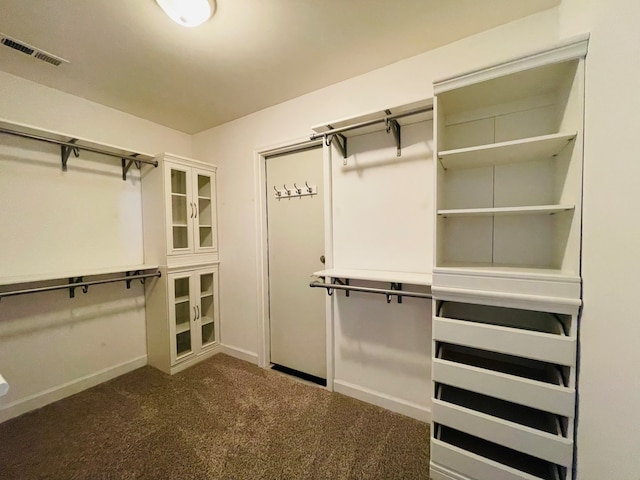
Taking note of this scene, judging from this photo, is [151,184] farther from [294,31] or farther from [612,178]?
[612,178]

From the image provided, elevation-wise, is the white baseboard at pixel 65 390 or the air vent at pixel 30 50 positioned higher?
the air vent at pixel 30 50

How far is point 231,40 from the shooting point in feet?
5.32

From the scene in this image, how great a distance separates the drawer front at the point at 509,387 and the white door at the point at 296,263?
1.18 meters

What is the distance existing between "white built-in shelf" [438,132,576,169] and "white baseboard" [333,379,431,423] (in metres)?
1.68

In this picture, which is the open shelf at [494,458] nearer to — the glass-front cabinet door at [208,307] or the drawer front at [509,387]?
the drawer front at [509,387]

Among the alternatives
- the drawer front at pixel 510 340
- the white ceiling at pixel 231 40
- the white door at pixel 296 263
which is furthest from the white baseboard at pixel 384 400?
the white ceiling at pixel 231 40

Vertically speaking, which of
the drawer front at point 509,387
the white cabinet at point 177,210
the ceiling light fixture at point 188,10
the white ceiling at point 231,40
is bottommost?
the drawer front at point 509,387

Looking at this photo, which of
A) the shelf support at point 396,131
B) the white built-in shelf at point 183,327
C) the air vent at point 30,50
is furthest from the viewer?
the white built-in shelf at point 183,327

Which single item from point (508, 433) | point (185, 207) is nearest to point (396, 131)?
point (508, 433)

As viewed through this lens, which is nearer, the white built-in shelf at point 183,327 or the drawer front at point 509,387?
the drawer front at point 509,387

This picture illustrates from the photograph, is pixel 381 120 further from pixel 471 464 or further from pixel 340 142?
pixel 471 464

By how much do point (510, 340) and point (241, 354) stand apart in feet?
8.17

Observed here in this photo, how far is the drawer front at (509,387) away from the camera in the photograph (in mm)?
1107

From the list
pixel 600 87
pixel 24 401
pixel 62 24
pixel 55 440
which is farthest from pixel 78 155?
pixel 600 87
